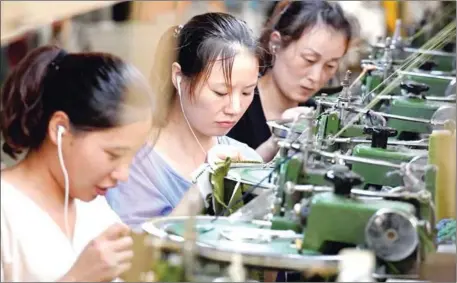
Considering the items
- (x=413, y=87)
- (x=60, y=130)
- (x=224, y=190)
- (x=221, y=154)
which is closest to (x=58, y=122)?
(x=60, y=130)

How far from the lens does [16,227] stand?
183cm

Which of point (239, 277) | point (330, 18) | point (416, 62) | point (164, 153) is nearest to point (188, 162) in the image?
point (164, 153)

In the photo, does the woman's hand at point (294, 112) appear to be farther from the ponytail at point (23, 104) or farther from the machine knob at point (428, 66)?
the machine knob at point (428, 66)

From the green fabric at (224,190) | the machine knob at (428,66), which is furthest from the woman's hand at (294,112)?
the machine knob at (428,66)

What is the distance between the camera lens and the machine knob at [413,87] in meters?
3.01

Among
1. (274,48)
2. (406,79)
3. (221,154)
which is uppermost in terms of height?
(274,48)

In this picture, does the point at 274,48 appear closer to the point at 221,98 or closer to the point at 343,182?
the point at 221,98

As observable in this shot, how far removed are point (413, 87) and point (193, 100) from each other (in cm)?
92

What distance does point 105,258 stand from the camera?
73.3 inches

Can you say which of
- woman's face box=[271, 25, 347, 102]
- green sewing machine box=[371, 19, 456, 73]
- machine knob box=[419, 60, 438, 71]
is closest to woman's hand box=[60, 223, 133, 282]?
woman's face box=[271, 25, 347, 102]

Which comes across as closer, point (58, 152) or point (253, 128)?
point (58, 152)

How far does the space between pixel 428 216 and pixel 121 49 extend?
24.9 inches

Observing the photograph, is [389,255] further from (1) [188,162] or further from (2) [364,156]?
(1) [188,162]

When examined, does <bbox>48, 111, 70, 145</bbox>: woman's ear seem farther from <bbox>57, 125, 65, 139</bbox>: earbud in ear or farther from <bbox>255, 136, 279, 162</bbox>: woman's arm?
<bbox>255, 136, 279, 162</bbox>: woman's arm
